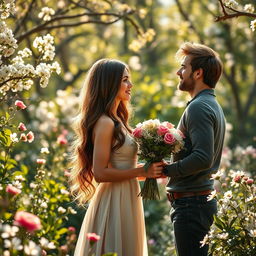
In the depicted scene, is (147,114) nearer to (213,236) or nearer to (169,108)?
(169,108)

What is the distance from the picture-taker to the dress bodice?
15.0 ft

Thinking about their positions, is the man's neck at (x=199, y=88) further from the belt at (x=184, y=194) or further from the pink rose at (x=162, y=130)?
the belt at (x=184, y=194)

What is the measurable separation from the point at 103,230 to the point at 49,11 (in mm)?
2861

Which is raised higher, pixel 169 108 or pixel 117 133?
pixel 169 108

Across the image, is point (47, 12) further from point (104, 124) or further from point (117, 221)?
point (117, 221)

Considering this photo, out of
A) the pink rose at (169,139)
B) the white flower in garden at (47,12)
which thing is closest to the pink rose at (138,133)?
the pink rose at (169,139)

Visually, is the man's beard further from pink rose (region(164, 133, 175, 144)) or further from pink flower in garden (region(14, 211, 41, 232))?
pink flower in garden (region(14, 211, 41, 232))

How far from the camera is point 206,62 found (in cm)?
446

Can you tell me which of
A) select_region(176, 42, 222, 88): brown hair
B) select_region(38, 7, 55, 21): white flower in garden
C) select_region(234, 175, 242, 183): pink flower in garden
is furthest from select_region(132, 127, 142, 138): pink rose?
select_region(38, 7, 55, 21): white flower in garden

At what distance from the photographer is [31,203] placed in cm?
565

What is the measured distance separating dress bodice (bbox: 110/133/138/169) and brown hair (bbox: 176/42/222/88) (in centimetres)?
74

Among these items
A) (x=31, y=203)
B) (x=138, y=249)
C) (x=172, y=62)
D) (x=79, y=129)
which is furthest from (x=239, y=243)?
(x=172, y=62)

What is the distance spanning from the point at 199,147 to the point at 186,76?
668 mm

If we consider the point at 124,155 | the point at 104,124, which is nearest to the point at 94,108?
the point at 104,124
